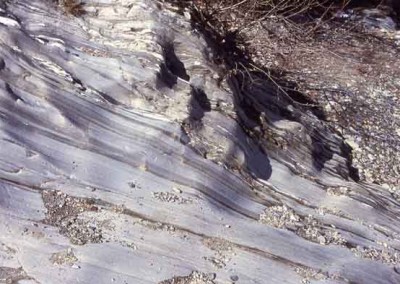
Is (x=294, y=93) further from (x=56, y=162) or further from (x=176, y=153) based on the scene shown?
(x=56, y=162)

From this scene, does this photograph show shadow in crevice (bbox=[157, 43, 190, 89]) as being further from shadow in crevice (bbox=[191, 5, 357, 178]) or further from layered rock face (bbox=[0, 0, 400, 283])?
shadow in crevice (bbox=[191, 5, 357, 178])

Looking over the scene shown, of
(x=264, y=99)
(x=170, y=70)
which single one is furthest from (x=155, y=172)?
(x=264, y=99)

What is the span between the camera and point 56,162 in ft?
10.9

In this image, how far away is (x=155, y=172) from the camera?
11.3 ft

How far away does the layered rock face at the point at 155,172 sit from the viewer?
3057mm

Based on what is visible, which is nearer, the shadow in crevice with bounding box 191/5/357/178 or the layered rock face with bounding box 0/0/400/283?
the layered rock face with bounding box 0/0/400/283

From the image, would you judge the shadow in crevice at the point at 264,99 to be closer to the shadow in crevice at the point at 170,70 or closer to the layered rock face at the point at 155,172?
the layered rock face at the point at 155,172

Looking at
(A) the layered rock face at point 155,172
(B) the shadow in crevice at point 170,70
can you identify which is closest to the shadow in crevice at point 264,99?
(A) the layered rock face at point 155,172

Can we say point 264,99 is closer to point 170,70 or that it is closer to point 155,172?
point 170,70

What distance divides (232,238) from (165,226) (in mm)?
261

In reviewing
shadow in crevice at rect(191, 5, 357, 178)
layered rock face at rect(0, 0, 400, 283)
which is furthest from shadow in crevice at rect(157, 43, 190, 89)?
shadow in crevice at rect(191, 5, 357, 178)

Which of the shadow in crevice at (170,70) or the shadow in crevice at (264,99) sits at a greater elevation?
the shadow in crevice at (170,70)

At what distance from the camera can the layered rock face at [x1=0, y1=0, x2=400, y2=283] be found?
3.06m

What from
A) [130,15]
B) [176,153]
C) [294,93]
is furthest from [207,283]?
[294,93]
